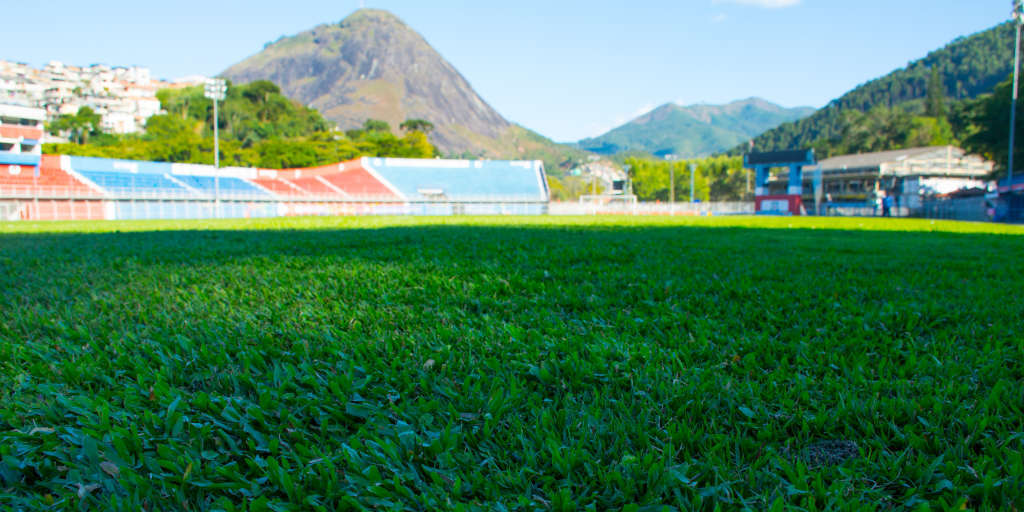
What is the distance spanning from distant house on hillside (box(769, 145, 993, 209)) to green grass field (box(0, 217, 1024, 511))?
5618 centimetres

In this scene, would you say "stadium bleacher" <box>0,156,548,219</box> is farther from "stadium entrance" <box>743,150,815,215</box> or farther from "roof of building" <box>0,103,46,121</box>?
"roof of building" <box>0,103,46,121</box>

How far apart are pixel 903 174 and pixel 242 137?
81.9m

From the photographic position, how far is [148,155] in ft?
202

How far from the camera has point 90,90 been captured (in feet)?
471

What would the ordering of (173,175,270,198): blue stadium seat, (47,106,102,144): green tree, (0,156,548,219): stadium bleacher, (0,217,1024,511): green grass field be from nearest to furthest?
1. (0,217,1024,511): green grass field
2. (0,156,548,219): stadium bleacher
3. (173,175,270,198): blue stadium seat
4. (47,106,102,144): green tree

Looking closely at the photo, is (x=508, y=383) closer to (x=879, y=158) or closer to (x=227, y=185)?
(x=227, y=185)

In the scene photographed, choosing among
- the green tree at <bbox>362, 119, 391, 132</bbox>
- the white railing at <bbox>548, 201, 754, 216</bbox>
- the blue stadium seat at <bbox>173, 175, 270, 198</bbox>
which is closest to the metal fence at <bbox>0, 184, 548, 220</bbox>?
the blue stadium seat at <bbox>173, 175, 270, 198</bbox>

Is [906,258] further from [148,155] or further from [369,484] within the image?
[148,155]

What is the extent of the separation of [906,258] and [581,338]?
504cm

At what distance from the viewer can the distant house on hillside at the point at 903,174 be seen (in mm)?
56281

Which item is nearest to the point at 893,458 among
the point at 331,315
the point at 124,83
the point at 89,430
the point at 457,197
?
the point at 89,430

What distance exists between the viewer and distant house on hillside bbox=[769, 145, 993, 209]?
56.3 m

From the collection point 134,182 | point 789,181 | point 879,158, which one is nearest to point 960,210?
point 789,181

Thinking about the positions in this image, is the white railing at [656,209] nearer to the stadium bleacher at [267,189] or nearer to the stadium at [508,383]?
the stadium bleacher at [267,189]
